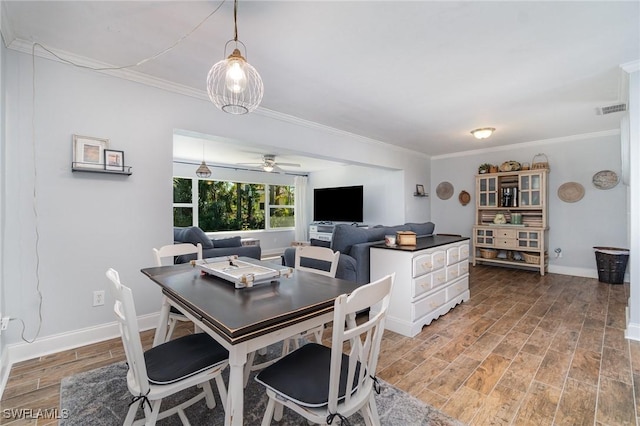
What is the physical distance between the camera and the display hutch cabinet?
5.00 metres

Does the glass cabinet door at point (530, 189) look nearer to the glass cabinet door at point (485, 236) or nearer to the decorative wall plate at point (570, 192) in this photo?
the decorative wall plate at point (570, 192)

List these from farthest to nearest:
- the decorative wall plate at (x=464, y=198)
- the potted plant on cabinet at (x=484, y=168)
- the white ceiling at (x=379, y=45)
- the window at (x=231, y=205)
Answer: the window at (x=231, y=205) → the decorative wall plate at (x=464, y=198) → the potted plant on cabinet at (x=484, y=168) → the white ceiling at (x=379, y=45)

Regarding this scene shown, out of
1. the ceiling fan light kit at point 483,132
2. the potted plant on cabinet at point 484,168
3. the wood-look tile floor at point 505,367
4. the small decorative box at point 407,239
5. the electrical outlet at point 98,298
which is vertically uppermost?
the ceiling fan light kit at point 483,132

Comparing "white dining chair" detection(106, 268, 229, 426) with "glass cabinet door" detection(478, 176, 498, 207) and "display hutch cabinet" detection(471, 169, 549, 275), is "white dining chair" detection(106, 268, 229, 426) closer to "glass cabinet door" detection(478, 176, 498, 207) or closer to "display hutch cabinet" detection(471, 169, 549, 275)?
"display hutch cabinet" detection(471, 169, 549, 275)

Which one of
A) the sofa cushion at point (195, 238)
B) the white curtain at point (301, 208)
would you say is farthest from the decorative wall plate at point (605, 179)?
the white curtain at point (301, 208)

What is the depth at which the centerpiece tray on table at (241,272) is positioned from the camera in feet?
Answer: 4.84

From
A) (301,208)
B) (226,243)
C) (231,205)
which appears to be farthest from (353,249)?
(301,208)

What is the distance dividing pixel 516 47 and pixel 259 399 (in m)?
3.09

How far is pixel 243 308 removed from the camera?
1192mm

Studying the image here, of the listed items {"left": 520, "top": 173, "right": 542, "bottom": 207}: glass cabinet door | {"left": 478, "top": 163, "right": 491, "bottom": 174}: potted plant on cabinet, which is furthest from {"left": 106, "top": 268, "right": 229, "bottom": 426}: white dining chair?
{"left": 478, "top": 163, "right": 491, "bottom": 174}: potted plant on cabinet

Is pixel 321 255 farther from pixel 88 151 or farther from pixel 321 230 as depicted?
pixel 321 230

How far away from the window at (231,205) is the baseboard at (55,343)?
4.26 m

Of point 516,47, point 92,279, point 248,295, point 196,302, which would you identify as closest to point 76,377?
point 92,279

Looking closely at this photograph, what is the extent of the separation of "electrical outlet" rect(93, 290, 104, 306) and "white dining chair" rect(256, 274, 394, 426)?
2065 mm
